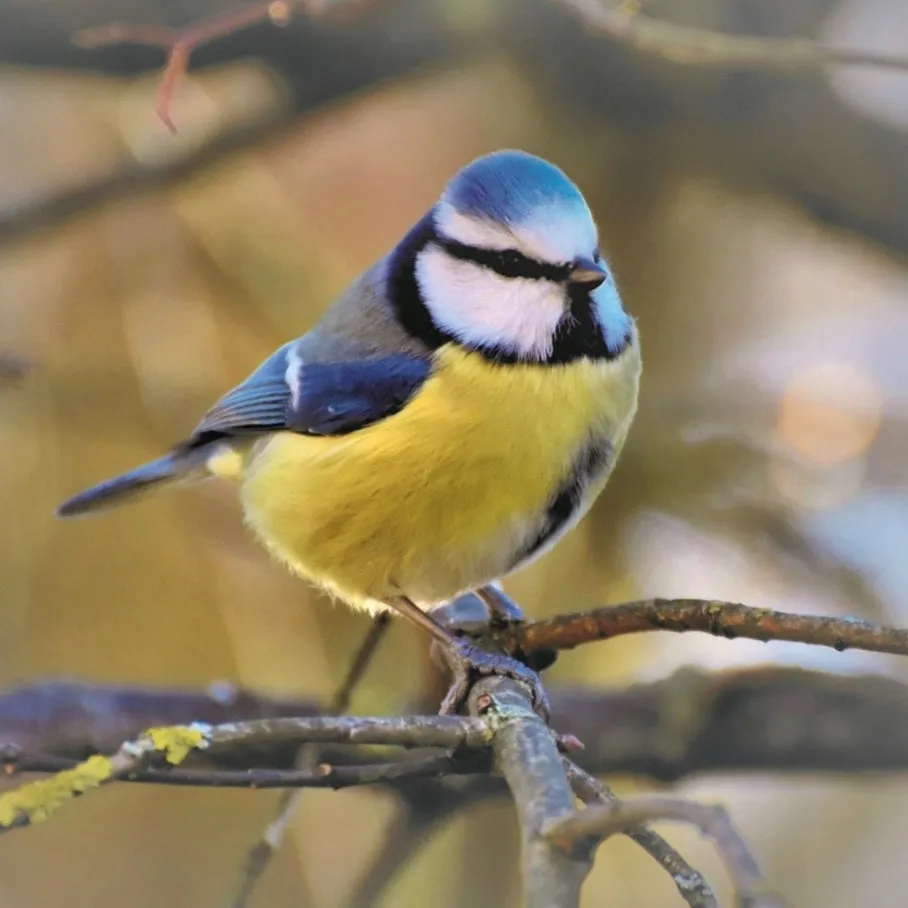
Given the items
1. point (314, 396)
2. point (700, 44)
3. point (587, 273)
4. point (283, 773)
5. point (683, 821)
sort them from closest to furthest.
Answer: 1. point (683, 821)
2. point (283, 773)
3. point (587, 273)
4. point (314, 396)
5. point (700, 44)

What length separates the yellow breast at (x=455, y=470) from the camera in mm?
568

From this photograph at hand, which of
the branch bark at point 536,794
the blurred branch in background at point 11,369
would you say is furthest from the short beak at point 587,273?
the blurred branch in background at point 11,369

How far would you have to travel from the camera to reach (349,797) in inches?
30.3

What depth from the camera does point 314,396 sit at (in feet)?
2.21

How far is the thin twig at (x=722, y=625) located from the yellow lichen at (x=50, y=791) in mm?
256

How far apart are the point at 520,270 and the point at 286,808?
387 mm

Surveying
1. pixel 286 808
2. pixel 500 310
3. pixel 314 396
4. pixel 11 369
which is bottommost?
pixel 286 808

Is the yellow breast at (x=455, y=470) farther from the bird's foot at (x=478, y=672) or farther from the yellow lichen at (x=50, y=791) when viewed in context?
the yellow lichen at (x=50, y=791)

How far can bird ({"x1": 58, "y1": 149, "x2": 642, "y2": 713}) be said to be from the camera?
0.56 metres

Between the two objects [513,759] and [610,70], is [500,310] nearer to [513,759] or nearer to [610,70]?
[513,759]

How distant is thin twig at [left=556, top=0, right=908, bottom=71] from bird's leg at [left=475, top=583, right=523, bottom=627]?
1.45ft

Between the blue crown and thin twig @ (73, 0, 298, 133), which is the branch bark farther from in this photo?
thin twig @ (73, 0, 298, 133)

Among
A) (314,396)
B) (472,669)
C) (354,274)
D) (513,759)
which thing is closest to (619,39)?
(354,274)

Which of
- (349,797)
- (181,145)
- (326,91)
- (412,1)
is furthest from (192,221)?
(349,797)
